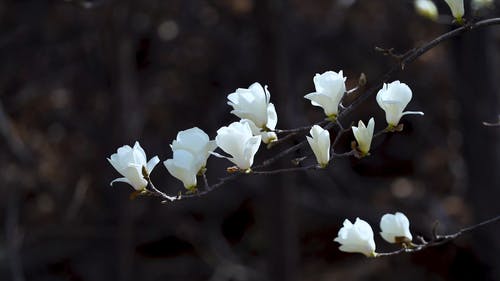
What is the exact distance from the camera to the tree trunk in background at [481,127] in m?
3.73

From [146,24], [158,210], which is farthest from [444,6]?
[158,210]

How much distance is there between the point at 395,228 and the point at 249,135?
0.29 m

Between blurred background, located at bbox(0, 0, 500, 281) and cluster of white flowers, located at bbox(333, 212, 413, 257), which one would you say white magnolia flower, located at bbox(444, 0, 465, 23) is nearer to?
cluster of white flowers, located at bbox(333, 212, 413, 257)

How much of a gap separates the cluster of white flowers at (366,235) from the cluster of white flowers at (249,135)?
117mm

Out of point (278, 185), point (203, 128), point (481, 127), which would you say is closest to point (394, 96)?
point (278, 185)

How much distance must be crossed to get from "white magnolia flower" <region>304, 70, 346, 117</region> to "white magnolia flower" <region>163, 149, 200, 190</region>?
7.6 inches

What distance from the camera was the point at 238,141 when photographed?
135cm

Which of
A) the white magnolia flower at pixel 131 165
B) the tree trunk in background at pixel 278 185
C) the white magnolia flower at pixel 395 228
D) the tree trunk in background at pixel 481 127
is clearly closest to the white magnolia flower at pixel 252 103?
the white magnolia flower at pixel 131 165

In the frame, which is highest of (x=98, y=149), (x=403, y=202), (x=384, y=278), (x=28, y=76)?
(x=28, y=76)

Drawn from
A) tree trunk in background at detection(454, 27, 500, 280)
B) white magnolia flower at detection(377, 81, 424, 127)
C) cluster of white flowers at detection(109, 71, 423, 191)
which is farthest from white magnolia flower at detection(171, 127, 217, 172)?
tree trunk in background at detection(454, 27, 500, 280)

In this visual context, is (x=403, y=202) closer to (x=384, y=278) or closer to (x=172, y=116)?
(x=384, y=278)

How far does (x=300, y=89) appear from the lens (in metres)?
4.68

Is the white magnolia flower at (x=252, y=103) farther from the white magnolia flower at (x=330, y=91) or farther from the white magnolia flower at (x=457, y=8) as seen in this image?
the white magnolia flower at (x=457, y=8)

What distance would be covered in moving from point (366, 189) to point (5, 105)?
1931 mm
